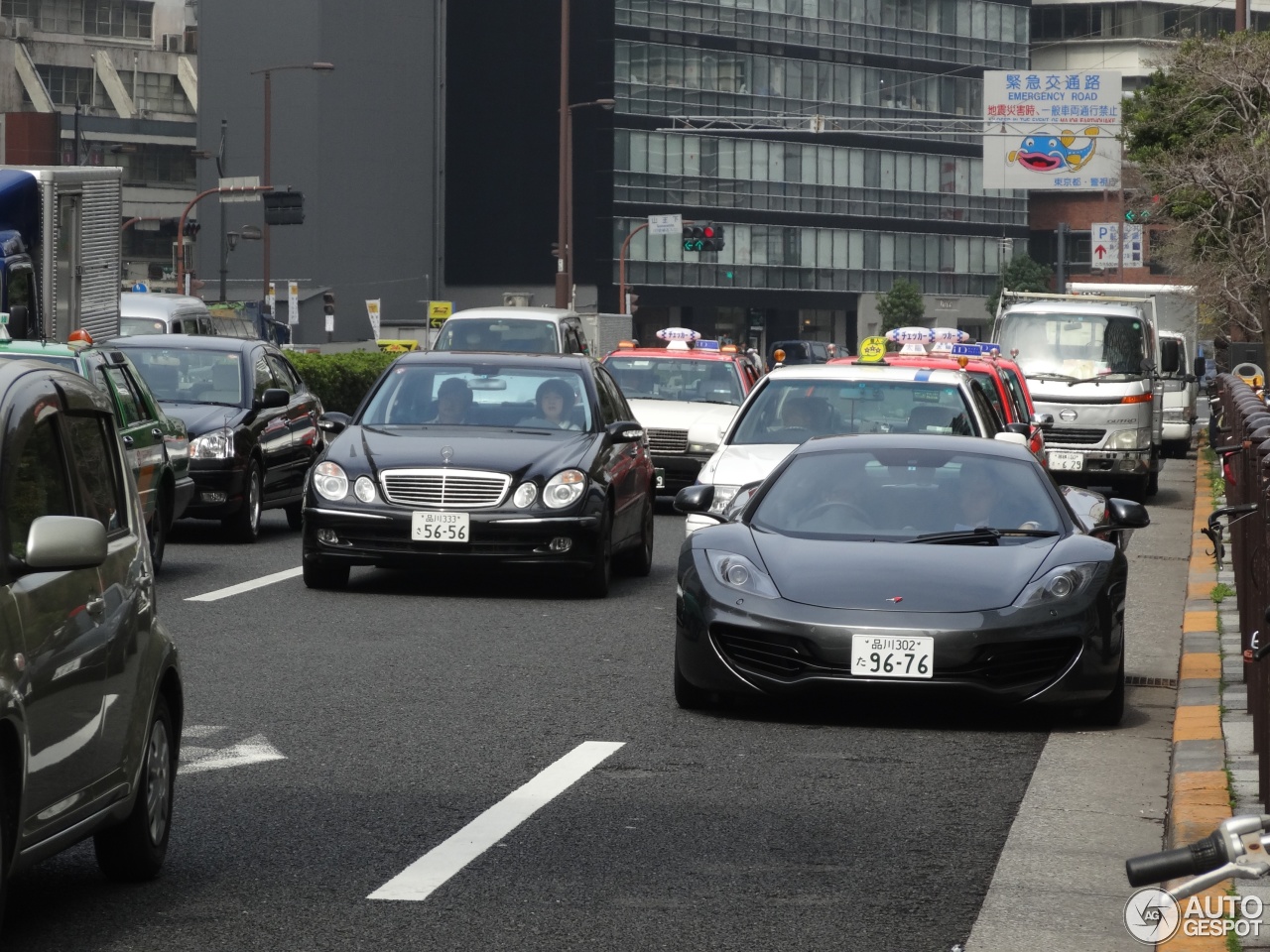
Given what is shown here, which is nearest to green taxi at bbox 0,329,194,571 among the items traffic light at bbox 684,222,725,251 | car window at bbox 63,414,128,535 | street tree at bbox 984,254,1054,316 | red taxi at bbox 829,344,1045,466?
red taxi at bbox 829,344,1045,466

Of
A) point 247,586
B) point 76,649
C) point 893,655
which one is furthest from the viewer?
point 247,586

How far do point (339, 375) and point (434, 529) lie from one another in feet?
74.3

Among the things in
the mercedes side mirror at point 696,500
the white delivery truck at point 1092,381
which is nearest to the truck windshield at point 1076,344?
the white delivery truck at point 1092,381

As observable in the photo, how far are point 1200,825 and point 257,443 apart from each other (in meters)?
12.8

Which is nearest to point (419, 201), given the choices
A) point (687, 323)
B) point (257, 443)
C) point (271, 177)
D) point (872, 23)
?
point (271, 177)

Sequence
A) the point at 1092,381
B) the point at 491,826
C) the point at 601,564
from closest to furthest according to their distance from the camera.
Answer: the point at 491,826 < the point at 601,564 < the point at 1092,381

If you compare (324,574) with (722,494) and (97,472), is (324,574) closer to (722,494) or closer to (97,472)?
(722,494)

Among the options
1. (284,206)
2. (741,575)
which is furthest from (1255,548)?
(284,206)

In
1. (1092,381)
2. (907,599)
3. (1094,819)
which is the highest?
(1092,381)

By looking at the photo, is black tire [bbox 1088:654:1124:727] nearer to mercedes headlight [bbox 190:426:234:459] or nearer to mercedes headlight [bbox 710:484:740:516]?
mercedes headlight [bbox 710:484:740:516]

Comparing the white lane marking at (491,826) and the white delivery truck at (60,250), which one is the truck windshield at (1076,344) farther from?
the white lane marking at (491,826)

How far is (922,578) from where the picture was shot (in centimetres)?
954

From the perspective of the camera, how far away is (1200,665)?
37.3 ft

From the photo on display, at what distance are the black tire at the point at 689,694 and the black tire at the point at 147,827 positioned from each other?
3.60 meters
